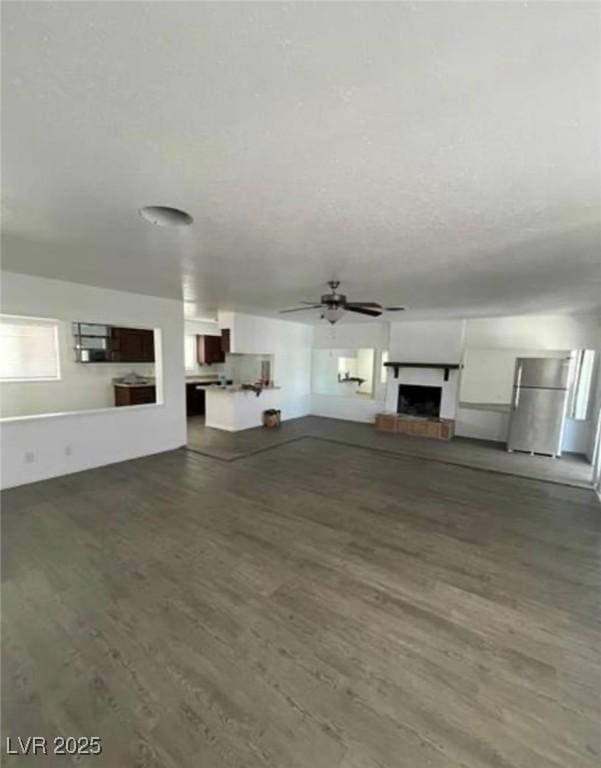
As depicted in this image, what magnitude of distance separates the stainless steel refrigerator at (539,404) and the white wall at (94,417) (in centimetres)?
596

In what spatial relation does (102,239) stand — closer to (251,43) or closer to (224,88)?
(224,88)

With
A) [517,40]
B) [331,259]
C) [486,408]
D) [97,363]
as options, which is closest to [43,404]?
[97,363]

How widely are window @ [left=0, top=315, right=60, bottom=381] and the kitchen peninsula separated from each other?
9.39 ft

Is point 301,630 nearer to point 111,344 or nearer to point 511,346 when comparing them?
point 111,344

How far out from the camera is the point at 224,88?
3.76ft

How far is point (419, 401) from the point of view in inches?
314

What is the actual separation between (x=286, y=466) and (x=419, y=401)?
164 inches

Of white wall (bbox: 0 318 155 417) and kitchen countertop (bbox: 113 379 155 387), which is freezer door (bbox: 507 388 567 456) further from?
white wall (bbox: 0 318 155 417)

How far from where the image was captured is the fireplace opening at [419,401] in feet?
25.5

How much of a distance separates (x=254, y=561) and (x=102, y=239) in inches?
111

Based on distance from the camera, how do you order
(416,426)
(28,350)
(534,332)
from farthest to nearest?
(416,426), (534,332), (28,350)

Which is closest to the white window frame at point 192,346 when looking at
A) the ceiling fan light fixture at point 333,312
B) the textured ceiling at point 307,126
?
the ceiling fan light fixture at point 333,312

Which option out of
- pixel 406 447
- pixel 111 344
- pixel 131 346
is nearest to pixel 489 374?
pixel 406 447

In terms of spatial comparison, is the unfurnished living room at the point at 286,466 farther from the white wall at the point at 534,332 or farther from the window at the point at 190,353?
the window at the point at 190,353
